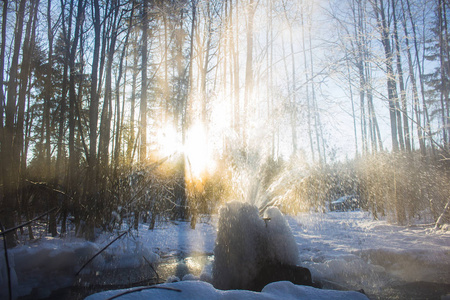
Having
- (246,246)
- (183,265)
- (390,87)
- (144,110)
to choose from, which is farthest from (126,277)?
(390,87)

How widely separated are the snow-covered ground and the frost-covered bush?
0.45m

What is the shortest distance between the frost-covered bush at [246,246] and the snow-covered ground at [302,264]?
0.45 meters

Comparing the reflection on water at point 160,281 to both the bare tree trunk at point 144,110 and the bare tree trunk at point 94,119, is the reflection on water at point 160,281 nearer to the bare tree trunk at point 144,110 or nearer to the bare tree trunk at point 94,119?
the bare tree trunk at point 94,119

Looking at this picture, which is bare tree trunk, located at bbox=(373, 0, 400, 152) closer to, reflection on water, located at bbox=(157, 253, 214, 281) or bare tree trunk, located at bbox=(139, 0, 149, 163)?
reflection on water, located at bbox=(157, 253, 214, 281)

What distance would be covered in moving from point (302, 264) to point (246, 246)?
4.08 ft

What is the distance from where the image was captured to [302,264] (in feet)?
12.4

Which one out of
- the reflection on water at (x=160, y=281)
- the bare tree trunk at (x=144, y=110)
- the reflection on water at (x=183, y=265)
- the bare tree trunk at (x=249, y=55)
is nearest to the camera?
the reflection on water at (x=160, y=281)

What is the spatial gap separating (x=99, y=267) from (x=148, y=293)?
2.84 meters

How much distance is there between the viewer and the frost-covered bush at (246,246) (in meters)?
3.02

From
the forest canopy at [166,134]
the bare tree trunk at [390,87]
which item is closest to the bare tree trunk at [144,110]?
the forest canopy at [166,134]

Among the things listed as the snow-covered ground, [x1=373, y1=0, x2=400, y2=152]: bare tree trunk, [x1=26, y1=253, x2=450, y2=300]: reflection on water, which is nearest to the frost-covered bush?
the snow-covered ground

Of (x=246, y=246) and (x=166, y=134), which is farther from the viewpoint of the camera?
(x=166, y=134)

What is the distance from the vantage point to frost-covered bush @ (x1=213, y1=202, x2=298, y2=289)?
3.02m

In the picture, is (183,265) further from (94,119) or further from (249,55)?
(249,55)
